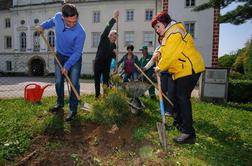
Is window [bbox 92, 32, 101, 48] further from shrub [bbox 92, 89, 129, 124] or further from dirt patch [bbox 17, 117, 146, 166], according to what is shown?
dirt patch [bbox 17, 117, 146, 166]

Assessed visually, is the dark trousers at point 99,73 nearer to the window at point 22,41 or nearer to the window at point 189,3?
the window at point 189,3

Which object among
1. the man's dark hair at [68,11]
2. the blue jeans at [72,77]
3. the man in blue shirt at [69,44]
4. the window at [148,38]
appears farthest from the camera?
the window at [148,38]

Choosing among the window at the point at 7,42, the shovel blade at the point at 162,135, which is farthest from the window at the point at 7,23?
the shovel blade at the point at 162,135

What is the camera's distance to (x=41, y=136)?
207 inches

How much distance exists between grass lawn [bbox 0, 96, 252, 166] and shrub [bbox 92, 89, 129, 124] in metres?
0.29

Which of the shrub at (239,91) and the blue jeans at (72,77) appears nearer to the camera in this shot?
the blue jeans at (72,77)

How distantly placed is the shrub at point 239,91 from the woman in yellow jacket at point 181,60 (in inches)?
345

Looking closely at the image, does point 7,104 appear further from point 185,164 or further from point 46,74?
point 46,74

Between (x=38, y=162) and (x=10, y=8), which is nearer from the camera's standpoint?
(x=38, y=162)

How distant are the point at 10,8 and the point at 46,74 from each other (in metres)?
10.6

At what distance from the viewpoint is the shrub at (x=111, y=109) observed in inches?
228

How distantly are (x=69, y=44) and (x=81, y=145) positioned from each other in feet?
6.49

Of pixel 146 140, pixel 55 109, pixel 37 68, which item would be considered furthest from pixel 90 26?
pixel 146 140

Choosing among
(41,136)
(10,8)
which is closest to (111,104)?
(41,136)
